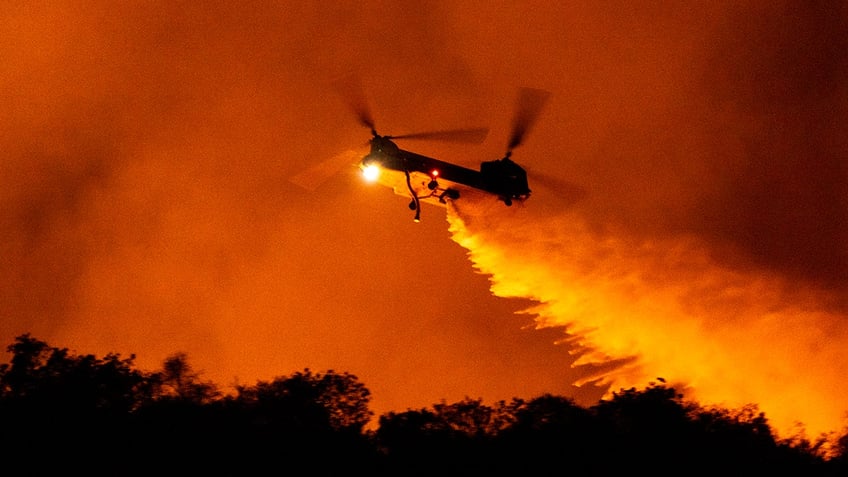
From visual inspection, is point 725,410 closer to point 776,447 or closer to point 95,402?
point 776,447

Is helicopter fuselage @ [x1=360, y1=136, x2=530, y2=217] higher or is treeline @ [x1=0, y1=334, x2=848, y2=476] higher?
helicopter fuselage @ [x1=360, y1=136, x2=530, y2=217]

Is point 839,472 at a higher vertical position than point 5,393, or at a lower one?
lower

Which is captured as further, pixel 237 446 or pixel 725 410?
pixel 725 410

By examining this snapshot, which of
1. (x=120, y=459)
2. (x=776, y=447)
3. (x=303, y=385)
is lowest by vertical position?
(x=120, y=459)

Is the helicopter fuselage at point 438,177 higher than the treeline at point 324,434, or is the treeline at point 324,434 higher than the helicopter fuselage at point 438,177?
the helicopter fuselage at point 438,177

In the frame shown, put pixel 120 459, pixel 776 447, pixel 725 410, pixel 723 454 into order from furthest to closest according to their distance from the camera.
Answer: pixel 725 410, pixel 776 447, pixel 723 454, pixel 120 459

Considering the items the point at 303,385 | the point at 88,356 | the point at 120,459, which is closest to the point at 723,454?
the point at 303,385

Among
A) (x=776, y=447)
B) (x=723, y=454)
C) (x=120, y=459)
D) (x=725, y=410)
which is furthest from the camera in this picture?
(x=725, y=410)
